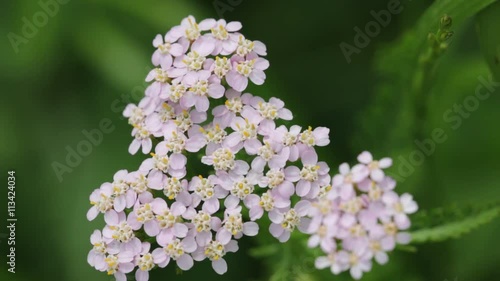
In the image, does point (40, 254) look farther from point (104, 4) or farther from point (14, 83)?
point (104, 4)

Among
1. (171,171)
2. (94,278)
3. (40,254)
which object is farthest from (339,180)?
(40,254)

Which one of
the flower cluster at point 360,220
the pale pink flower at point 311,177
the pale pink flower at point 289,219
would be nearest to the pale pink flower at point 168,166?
the pale pink flower at point 289,219

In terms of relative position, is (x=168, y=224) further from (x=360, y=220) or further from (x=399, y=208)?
(x=399, y=208)

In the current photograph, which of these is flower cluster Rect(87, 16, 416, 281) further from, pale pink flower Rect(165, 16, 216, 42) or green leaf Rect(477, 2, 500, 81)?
green leaf Rect(477, 2, 500, 81)

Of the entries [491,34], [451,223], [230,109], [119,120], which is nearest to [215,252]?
[230,109]

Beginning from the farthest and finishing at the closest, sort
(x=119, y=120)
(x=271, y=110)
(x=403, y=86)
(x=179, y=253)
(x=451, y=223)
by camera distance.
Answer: (x=119, y=120) → (x=403, y=86) → (x=451, y=223) → (x=271, y=110) → (x=179, y=253)

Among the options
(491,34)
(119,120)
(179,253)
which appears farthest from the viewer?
(119,120)

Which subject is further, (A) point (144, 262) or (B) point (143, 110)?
(B) point (143, 110)

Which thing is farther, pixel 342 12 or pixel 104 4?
pixel 342 12
